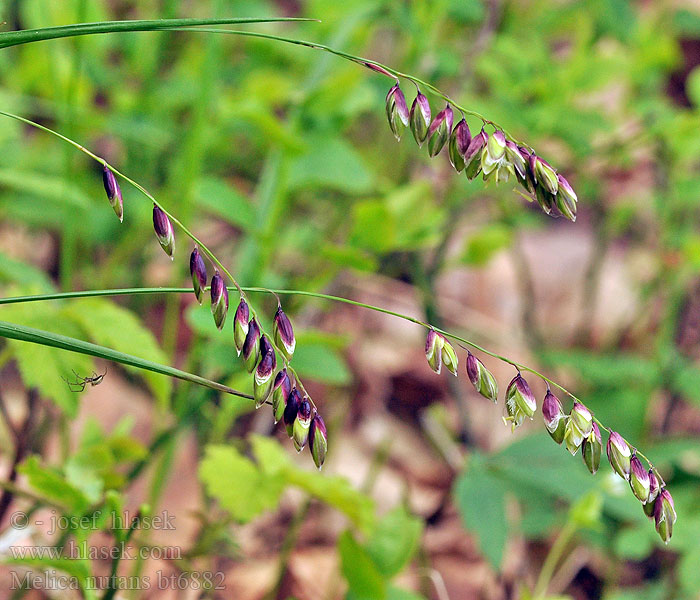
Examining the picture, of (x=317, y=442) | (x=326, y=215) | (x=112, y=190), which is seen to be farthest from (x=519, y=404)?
(x=326, y=215)

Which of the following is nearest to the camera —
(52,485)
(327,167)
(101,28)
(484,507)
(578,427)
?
(101,28)

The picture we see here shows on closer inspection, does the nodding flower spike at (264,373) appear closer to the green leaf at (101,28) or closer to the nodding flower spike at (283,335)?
the nodding flower spike at (283,335)

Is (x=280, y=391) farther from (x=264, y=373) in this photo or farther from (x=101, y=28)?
(x=101, y=28)

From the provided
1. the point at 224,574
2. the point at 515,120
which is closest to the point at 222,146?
the point at 515,120

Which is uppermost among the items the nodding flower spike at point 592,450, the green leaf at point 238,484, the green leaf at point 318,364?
the nodding flower spike at point 592,450

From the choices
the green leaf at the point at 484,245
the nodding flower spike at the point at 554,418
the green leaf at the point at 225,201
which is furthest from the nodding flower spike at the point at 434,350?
the green leaf at the point at 484,245

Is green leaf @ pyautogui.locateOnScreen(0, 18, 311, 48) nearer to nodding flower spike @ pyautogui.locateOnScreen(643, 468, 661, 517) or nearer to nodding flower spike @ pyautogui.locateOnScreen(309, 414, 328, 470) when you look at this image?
nodding flower spike @ pyautogui.locateOnScreen(309, 414, 328, 470)
